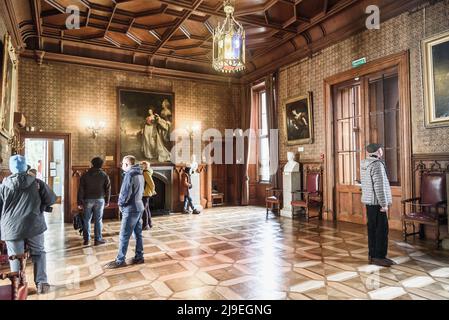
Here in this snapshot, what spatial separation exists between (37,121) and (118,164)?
2.37m

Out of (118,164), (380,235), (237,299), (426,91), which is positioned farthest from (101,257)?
(426,91)

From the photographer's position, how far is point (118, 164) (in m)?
9.20

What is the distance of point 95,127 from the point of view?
9.00m

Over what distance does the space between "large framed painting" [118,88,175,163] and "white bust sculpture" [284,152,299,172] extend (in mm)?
3734

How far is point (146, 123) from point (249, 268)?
6.63 metres

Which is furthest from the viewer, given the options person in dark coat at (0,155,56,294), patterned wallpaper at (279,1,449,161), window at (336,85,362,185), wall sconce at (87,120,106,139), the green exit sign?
wall sconce at (87,120,106,139)

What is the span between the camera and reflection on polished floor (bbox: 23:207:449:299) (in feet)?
11.0

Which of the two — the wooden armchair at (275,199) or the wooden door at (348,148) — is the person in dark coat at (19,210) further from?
the wooden door at (348,148)

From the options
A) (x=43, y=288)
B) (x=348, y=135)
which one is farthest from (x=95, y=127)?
(x=348, y=135)

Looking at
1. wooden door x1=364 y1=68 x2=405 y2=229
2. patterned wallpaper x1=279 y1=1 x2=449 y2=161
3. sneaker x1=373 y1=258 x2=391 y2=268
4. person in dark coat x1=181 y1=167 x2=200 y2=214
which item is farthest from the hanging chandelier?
person in dark coat x1=181 y1=167 x2=200 y2=214

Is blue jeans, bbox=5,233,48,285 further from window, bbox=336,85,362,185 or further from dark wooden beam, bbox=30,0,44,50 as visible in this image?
window, bbox=336,85,362,185

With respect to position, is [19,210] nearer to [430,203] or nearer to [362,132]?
[430,203]

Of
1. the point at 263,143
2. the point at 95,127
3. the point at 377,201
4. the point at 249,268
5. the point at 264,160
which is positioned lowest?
the point at 249,268

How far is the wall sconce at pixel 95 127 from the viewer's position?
8.95 meters
